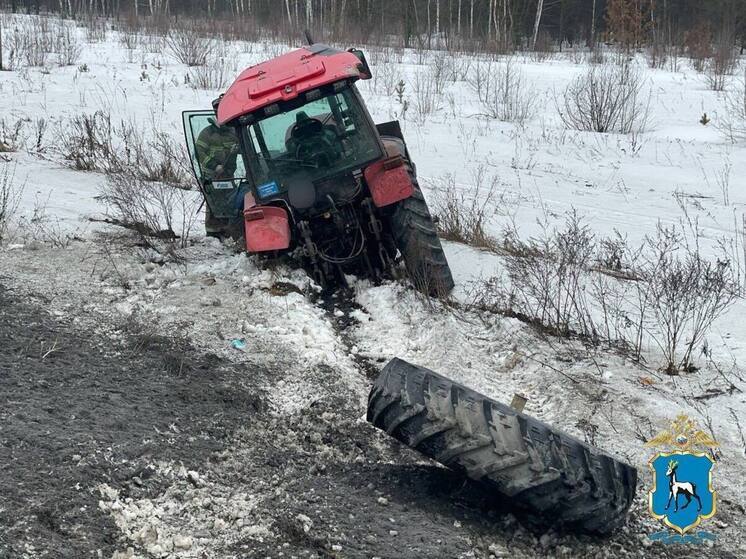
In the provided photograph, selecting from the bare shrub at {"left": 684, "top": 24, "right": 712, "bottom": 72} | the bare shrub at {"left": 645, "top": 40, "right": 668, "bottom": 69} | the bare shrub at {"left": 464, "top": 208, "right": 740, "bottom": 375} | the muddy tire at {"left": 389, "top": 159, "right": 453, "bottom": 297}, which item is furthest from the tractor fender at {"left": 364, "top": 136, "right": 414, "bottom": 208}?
the bare shrub at {"left": 645, "top": 40, "right": 668, "bottom": 69}

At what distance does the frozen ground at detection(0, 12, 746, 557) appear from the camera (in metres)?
3.38

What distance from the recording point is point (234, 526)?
339 centimetres

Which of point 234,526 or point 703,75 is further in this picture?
point 703,75

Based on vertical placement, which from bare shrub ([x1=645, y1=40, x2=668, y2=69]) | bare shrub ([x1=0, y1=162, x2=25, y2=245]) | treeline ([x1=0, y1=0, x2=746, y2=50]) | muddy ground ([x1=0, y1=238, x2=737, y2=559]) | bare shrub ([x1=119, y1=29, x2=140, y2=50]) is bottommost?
muddy ground ([x1=0, y1=238, x2=737, y2=559])

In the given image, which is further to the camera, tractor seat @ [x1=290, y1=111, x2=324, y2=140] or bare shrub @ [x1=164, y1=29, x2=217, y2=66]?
bare shrub @ [x1=164, y1=29, x2=217, y2=66]

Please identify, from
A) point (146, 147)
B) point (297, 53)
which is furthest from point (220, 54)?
point (297, 53)

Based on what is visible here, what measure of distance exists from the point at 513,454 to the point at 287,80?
129 inches

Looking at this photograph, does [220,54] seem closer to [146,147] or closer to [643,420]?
[146,147]

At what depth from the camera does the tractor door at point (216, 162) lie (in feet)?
22.3

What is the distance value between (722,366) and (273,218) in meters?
3.12

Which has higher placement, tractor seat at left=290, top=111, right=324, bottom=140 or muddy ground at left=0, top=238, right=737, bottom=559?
tractor seat at left=290, top=111, right=324, bottom=140

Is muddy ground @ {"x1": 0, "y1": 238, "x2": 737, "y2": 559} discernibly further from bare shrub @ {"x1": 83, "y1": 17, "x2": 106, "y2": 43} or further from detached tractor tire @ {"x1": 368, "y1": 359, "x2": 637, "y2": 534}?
bare shrub @ {"x1": 83, "y1": 17, "x2": 106, "y2": 43}

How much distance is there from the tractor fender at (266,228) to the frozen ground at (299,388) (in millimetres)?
431

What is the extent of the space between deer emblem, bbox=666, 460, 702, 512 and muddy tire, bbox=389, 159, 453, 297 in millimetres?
2673
